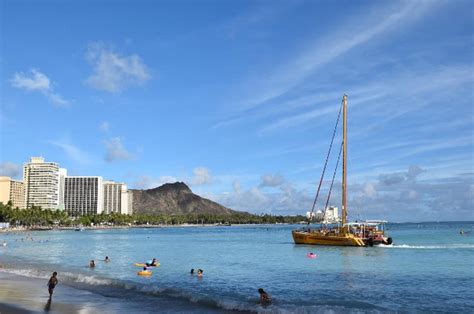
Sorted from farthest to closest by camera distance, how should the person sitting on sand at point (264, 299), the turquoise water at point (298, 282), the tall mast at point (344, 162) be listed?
the tall mast at point (344, 162)
the turquoise water at point (298, 282)
the person sitting on sand at point (264, 299)

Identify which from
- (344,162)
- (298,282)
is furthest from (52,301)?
(344,162)

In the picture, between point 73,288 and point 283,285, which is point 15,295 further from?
point 283,285

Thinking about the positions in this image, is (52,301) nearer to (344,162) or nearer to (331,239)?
(331,239)

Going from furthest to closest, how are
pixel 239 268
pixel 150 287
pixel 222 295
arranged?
pixel 239 268 < pixel 150 287 < pixel 222 295

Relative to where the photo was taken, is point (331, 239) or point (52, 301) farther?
point (331, 239)

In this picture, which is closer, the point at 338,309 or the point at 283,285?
the point at 338,309

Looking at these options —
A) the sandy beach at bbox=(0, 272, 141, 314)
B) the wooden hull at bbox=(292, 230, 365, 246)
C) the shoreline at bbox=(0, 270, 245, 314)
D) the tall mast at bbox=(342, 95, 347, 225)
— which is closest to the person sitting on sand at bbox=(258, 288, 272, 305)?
the shoreline at bbox=(0, 270, 245, 314)

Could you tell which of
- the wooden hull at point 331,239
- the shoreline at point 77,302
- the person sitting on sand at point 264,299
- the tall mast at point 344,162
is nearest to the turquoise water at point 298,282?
the shoreline at point 77,302

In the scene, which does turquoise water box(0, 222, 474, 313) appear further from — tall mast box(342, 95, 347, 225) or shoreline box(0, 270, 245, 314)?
tall mast box(342, 95, 347, 225)

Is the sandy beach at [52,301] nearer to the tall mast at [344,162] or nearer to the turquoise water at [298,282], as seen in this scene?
the turquoise water at [298,282]

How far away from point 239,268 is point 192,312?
29958 mm

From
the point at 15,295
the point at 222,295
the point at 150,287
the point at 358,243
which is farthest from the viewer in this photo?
the point at 358,243

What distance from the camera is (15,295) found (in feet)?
120

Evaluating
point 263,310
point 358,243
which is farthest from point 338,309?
point 358,243
